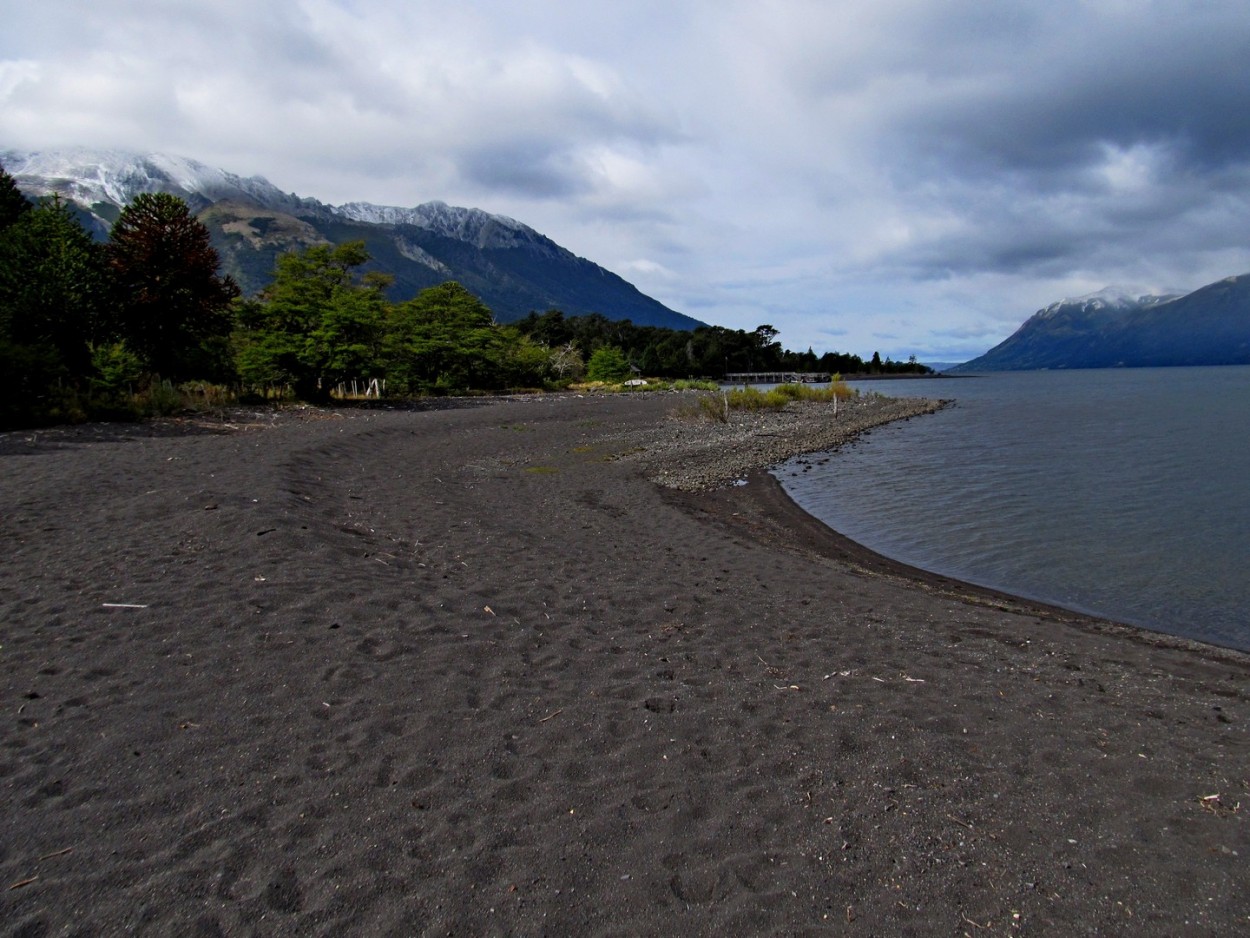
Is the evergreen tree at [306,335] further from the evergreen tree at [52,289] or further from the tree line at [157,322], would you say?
the evergreen tree at [52,289]

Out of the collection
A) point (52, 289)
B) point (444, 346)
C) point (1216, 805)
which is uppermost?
point (52, 289)

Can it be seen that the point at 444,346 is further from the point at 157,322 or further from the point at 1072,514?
the point at 1072,514

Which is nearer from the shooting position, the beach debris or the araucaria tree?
the beach debris

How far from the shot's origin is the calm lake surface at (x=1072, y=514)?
8977mm

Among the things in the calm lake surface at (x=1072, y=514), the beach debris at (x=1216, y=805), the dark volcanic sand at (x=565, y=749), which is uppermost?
the dark volcanic sand at (x=565, y=749)

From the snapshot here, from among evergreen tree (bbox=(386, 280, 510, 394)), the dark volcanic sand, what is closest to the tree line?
evergreen tree (bbox=(386, 280, 510, 394))

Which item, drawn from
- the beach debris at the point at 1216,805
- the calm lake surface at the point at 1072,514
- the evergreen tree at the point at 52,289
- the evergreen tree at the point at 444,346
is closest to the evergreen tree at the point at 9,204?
the evergreen tree at the point at 52,289

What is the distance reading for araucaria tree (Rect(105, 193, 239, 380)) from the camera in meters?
23.7

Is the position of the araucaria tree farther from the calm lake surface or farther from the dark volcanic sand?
the calm lake surface

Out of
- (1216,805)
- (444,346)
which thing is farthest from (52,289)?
(1216,805)

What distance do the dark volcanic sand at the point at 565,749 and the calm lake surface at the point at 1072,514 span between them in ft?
5.90

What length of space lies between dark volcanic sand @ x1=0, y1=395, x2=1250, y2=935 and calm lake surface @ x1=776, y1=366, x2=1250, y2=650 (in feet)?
5.90

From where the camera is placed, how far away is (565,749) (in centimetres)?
394

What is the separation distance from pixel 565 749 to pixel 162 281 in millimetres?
27047
